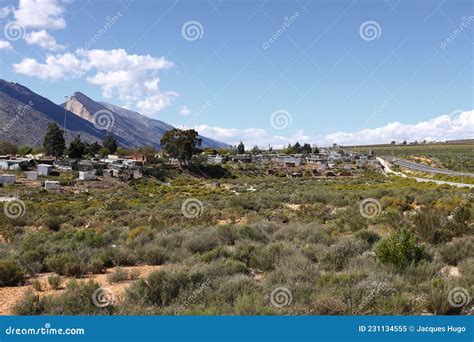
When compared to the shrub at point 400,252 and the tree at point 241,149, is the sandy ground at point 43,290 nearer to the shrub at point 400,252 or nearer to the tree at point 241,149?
the shrub at point 400,252

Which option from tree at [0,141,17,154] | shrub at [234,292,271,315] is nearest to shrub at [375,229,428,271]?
shrub at [234,292,271,315]

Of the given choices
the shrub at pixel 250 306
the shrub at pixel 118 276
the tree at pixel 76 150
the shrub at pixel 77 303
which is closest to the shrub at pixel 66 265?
the shrub at pixel 118 276

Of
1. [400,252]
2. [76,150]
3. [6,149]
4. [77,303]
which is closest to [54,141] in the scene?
[76,150]

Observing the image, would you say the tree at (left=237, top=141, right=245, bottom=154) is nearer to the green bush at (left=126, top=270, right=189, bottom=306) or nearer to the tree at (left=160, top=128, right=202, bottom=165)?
the tree at (left=160, top=128, right=202, bottom=165)

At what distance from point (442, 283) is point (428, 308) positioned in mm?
717

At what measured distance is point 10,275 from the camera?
9602 millimetres

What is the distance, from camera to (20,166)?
61.8 meters

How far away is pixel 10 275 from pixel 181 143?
69176 mm

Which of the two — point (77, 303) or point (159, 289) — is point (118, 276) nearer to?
point (159, 289)

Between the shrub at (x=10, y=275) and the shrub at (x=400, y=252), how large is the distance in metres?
8.20

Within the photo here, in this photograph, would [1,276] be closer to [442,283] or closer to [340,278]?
[340,278]

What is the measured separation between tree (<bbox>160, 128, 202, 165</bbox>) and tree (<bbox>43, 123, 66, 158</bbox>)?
18.6m

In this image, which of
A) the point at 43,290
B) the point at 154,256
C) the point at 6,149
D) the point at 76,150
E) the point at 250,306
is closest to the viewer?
the point at 250,306

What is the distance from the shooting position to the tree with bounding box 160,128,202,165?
7844cm
